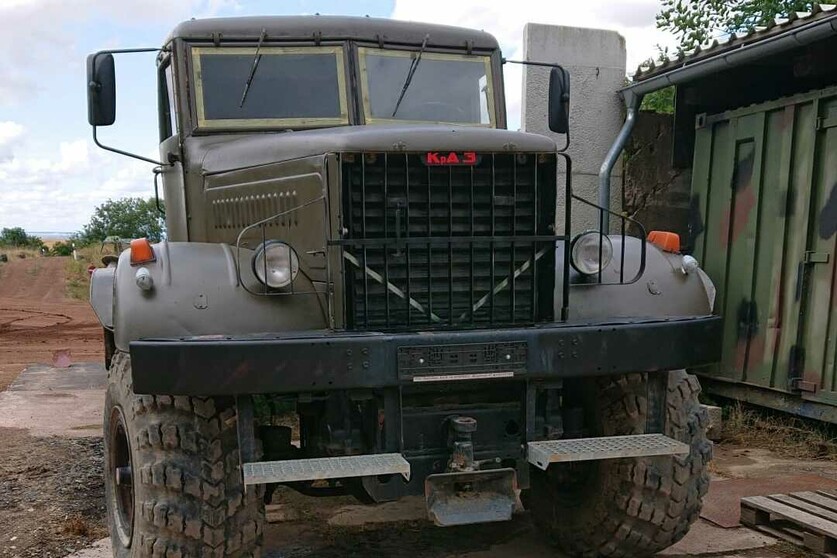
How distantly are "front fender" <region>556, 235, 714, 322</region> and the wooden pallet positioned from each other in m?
1.24

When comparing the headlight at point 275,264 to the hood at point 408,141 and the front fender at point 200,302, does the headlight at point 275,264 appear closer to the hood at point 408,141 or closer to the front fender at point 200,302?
the front fender at point 200,302

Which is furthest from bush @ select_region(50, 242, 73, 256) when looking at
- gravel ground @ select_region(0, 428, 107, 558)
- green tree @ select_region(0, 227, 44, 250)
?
gravel ground @ select_region(0, 428, 107, 558)

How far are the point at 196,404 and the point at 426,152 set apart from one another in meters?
1.33

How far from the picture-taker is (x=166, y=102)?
502 cm

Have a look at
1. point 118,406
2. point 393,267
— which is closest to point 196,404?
point 118,406

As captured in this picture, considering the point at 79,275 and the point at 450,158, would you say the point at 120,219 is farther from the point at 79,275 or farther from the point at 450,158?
the point at 450,158

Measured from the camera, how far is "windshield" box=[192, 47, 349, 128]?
450 cm

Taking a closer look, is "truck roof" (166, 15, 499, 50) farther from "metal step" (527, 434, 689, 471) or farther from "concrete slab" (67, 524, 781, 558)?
"concrete slab" (67, 524, 781, 558)

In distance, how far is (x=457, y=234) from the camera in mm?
3463

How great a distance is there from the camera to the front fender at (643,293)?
375cm

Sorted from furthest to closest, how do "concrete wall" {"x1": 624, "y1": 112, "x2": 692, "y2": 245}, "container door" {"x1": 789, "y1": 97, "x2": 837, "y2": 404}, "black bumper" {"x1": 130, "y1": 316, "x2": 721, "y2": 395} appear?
1. "concrete wall" {"x1": 624, "y1": 112, "x2": 692, "y2": 245}
2. "container door" {"x1": 789, "y1": 97, "x2": 837, "y2": 404}
3. "black bumper" {"x1": 130, "y1": 316, "x2": 721, "y2": 395}

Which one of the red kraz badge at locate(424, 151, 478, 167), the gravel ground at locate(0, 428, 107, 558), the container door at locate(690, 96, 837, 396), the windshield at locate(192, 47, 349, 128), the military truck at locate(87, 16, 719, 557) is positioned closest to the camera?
the military truck at locate(87, 16, 719, 557)

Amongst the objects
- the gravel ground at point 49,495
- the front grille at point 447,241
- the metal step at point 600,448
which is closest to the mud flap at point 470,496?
the metal step at point 600,448

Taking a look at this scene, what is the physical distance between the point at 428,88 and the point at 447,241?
160 centimetres
